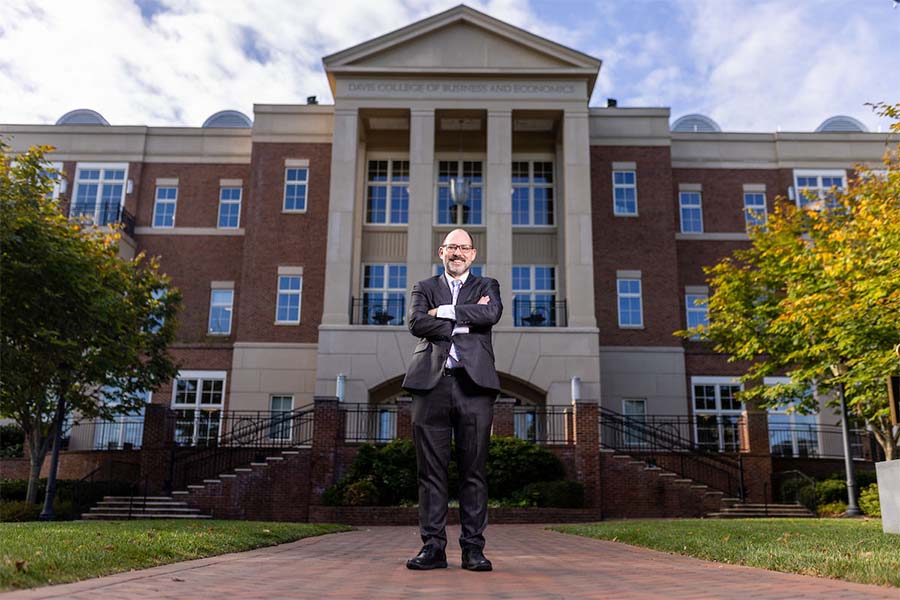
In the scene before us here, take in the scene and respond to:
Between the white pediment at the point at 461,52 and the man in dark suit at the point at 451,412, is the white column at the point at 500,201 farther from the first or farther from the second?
the man in dark suit at the point at 451,412

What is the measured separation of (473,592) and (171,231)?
2822 centimetres

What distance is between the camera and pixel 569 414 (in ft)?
69.1

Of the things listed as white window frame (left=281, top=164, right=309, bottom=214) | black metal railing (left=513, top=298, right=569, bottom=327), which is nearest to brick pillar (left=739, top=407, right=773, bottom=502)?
black metal railing (left=513, top=298, right=569, bottom=327)

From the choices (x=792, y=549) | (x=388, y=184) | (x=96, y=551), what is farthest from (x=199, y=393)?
(x=792, y=549)

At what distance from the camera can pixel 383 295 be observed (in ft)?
89.9

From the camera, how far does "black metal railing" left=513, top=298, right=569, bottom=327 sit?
2606 cm

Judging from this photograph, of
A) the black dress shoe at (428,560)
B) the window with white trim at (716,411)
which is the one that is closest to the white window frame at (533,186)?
the window with white trim at (716,411)

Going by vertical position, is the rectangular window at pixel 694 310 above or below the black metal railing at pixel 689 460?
above

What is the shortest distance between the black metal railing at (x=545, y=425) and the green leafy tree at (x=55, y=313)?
30.9ft

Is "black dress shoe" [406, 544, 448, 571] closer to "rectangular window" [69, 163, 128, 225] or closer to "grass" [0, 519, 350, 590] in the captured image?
"grass" [0, 519, 350, 590]

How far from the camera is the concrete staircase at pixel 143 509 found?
711 inches

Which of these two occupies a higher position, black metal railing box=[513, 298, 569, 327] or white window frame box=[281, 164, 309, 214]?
white window frame box=[281, 164, 309, 214]

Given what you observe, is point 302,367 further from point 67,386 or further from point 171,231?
point 67,386

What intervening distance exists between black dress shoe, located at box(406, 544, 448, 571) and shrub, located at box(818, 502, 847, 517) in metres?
16.6
